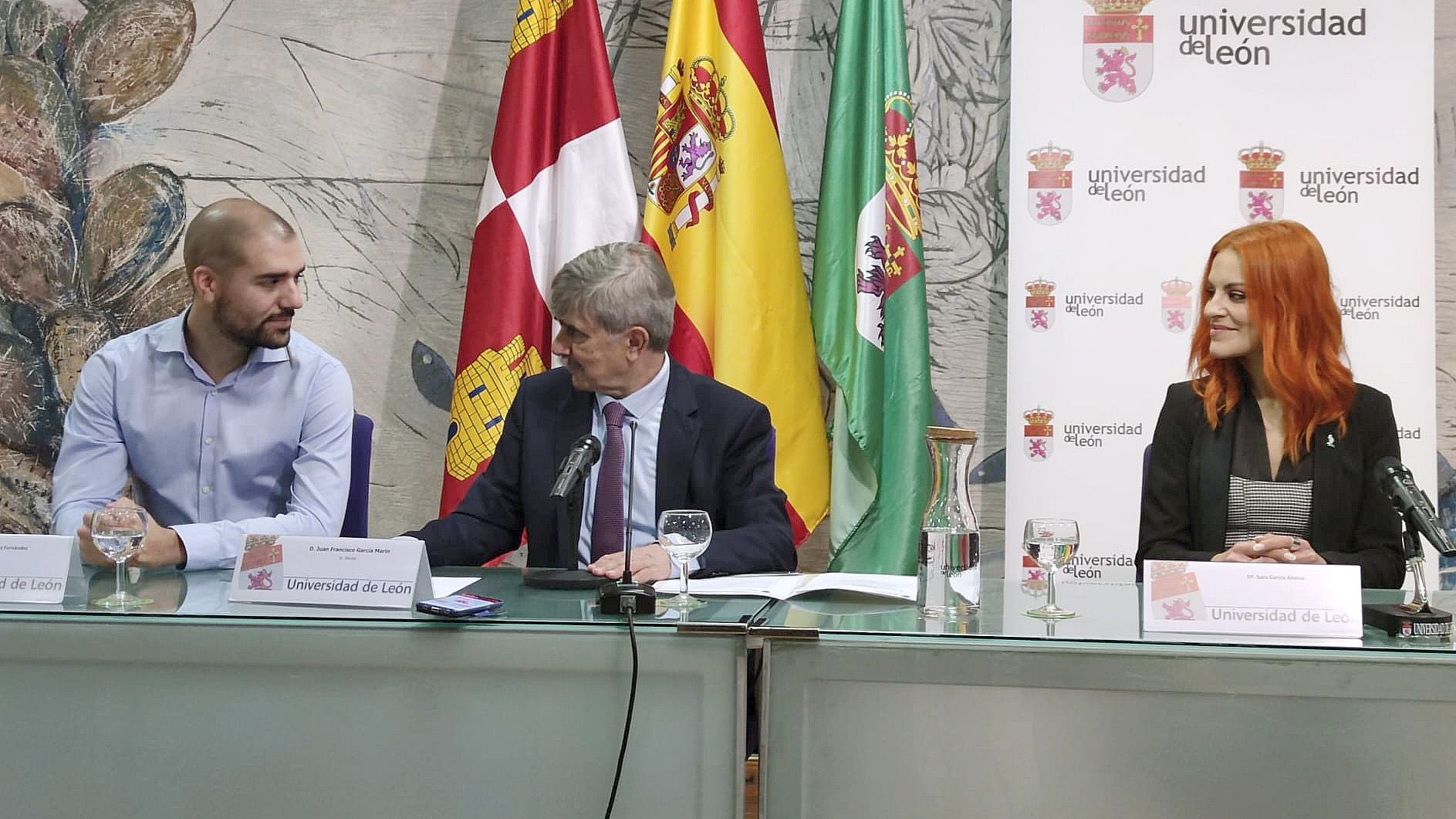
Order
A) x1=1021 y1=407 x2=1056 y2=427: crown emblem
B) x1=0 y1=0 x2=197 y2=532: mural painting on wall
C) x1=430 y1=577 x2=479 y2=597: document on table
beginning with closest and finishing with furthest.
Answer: x1=430 y1=577 x2=479 y2=597: document on table < x1=1021 y1=407 x2=1056 y2=427: crown emblem < x1=0 y1=0 x2=197 y2=532: mural painting on wall

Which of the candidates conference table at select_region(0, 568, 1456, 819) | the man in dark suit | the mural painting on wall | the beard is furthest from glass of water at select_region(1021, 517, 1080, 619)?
the mural painting on wall

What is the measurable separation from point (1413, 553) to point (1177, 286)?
6.03 feet

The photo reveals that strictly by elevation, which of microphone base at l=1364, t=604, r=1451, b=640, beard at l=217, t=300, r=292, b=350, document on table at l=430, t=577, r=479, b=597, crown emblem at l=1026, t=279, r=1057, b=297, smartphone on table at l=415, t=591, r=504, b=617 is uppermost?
crown emblem at l=1026, t=279, r=1057, b=297

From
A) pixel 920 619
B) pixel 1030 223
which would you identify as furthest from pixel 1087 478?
pixel 920 619

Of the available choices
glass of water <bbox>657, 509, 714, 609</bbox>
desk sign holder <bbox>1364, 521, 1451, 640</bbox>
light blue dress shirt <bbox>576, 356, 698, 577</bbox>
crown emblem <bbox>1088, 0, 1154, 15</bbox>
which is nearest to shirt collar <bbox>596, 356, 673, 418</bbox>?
light blue dress shirt <bbox>576, 356, 698, 577</bbox>

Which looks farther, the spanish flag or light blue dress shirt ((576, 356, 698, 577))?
the spanish flag

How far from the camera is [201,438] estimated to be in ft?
8.14

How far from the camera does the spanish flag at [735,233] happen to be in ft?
11.0

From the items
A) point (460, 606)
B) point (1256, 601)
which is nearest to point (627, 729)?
point (460, 606)

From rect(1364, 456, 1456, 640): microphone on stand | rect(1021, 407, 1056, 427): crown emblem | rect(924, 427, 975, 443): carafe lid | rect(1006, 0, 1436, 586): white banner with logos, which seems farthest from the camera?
rect(1021, 407, 1056, 427): crown emblem

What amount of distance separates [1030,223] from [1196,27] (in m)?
0.70

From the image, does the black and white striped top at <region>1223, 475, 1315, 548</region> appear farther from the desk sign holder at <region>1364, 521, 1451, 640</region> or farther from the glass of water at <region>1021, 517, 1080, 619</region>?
the glass of water at <region>1021, 517, 1080, 619</region>

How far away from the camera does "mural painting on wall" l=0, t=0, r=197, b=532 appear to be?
12.6 ft

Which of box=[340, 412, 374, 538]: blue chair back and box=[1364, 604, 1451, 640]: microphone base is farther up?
box=[340, 412, 374, 538]: blue chair back
